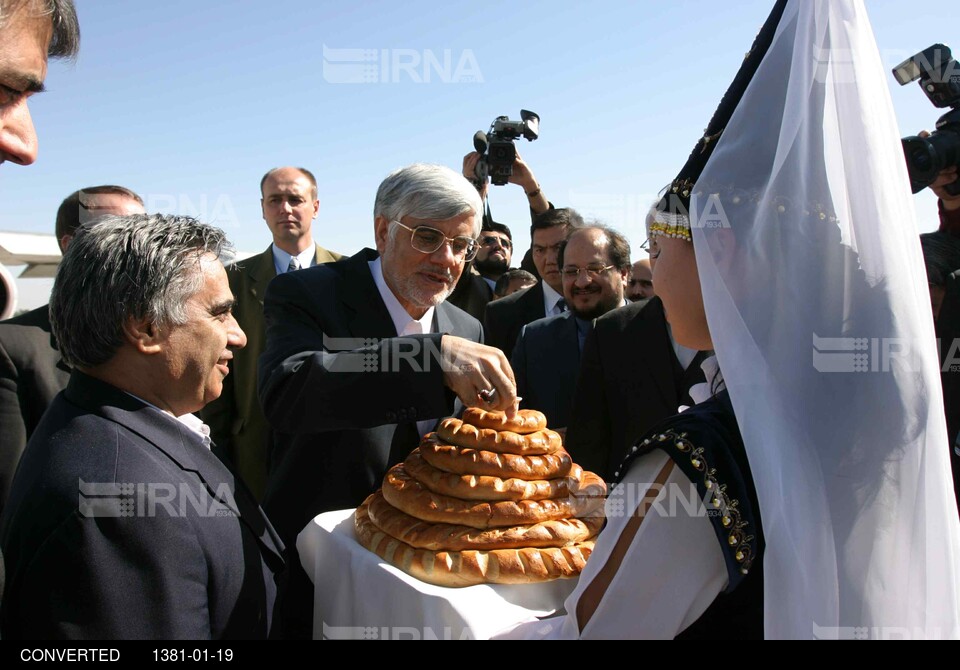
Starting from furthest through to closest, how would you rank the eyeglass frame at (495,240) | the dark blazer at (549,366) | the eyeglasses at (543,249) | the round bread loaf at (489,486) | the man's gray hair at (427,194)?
the eyeglass frame at (495,240)
the eyeglasses at (543,249)
the dark blazer at (549,366)
the man's gray hair at (427,194)
the round bread loaf at (489,486)

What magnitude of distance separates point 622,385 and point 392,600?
6.97 feet

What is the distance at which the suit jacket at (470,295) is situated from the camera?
5.70 m

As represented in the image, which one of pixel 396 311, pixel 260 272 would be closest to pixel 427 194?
pixel 396 311

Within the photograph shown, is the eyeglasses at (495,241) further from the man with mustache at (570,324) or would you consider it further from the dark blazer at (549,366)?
the dark blazer at (549,366)

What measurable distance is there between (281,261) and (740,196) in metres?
4.34

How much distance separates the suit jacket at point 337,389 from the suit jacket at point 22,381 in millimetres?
965

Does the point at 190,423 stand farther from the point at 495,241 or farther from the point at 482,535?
the point at 495,241

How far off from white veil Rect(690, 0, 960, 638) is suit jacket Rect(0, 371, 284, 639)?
1.22 metres

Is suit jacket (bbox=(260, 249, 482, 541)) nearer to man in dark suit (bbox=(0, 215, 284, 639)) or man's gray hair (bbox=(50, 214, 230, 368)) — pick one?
man in dark suit (bbox=(0, 215, 284, 639))

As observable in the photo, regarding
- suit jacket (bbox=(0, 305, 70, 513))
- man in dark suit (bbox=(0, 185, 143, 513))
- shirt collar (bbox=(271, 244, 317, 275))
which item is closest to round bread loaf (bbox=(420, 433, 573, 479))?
man in dark suit (bbox=(0, 185, 143, 513))

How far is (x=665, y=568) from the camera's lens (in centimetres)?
134

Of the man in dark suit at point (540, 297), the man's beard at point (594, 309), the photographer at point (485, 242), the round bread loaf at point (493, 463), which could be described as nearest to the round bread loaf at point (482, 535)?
the round bread loaf at point (493, 463)

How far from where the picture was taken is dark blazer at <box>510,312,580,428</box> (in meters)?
4.09

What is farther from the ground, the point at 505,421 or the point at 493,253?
the point at 493,253
